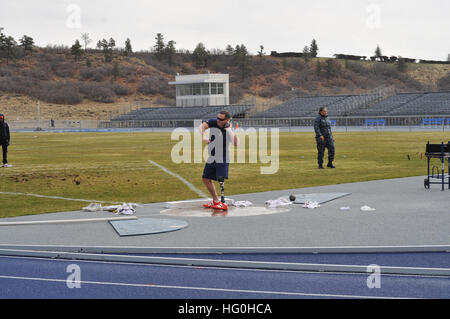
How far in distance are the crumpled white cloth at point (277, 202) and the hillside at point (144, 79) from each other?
3618 inches

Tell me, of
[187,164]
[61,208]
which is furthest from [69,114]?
[61,208]

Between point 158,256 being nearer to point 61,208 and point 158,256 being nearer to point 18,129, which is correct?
point 61,208

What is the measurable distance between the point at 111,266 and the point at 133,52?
163264mm

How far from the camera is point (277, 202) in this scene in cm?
1132

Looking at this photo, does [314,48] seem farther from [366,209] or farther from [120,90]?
[366,209]

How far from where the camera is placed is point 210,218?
9.97 metres

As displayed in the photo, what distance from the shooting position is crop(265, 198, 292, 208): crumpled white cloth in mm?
11172

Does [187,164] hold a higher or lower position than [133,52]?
lower

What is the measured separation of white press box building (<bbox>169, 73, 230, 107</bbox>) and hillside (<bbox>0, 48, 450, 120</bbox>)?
16258 millimetres

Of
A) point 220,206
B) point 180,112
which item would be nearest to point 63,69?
point 180,112

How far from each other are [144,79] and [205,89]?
49497mm

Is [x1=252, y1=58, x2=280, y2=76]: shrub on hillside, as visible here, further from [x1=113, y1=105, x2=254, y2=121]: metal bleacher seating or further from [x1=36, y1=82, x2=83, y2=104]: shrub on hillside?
[x1=113, y1=105, x2=254, y2=121]: metal bleacher seating

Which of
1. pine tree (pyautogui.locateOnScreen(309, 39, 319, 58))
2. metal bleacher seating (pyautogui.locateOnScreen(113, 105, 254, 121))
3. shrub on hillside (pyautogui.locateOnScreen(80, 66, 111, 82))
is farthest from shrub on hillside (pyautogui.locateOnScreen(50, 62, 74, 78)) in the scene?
pine tree (pyautogui.locateOnScreen(309, 39, 319, 58))
